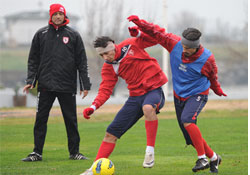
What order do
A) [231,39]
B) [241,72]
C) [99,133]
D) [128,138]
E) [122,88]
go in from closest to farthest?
[128,138], [99,133], [122,88], [241,72], [231,39]

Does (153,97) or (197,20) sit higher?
(153,97)

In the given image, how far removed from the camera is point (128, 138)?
12.1 m

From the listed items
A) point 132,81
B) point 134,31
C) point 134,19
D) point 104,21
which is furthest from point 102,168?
point 104,21

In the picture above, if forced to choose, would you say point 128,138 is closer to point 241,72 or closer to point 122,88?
point 122,88

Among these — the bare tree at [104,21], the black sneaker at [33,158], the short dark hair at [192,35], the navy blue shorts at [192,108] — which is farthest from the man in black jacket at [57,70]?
the bare tree at [104,21]

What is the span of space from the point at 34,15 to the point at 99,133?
200 feet

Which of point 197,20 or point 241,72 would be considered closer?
point 241,72

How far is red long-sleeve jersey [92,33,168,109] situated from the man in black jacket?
4.46 feet

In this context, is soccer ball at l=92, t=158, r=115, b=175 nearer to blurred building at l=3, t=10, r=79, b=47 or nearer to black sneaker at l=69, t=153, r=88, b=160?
black sneaker at l=69, t=153, r=88, b=160

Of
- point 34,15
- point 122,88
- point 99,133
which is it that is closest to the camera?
point 99,133

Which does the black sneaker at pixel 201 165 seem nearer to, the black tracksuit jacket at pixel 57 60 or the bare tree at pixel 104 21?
the black tracksuit jacket at pixel 57 60

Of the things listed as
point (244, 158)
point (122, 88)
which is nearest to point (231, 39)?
point (122, 88)

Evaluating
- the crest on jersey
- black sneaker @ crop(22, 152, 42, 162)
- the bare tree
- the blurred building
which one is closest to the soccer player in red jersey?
the crest on jersey

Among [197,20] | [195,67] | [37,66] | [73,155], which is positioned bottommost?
[197,20]
